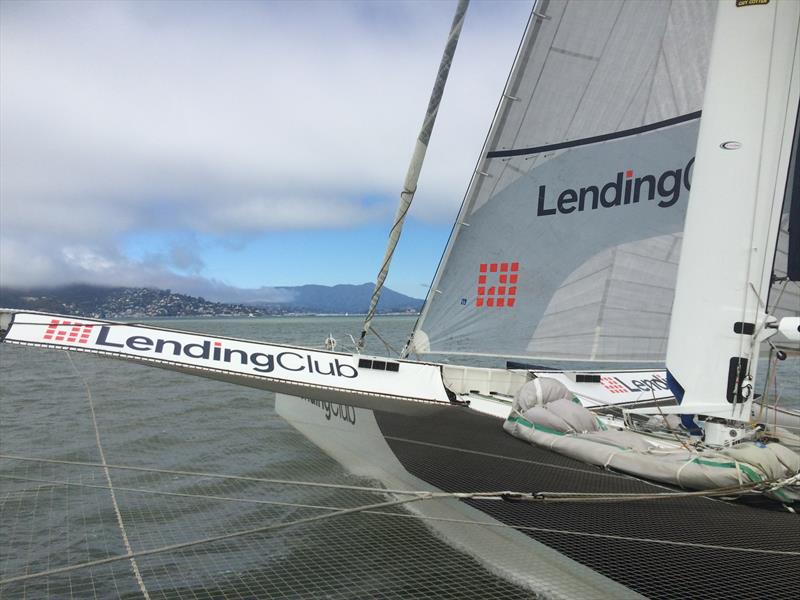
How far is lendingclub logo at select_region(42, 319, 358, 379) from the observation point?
4438 millimetres

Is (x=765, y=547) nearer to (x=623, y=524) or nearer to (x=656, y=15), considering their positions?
(x=623, y=524)

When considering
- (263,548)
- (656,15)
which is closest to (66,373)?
(263,548)

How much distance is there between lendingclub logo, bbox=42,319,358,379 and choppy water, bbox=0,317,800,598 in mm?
861

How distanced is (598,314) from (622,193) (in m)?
1.31

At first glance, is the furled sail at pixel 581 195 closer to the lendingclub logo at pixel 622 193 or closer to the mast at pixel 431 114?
the lendingclub logo at pixel 622 193

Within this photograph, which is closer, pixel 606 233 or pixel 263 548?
pixel 263 548

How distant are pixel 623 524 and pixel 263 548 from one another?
2.79 metres

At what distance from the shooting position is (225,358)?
4566 mm

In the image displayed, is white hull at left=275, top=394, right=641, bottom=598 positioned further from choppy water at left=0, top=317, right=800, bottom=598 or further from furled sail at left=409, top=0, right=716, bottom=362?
furled sail at left=409, top=0, right=716, bottom=362

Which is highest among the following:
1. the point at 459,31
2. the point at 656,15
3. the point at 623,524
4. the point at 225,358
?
the point at 656,15

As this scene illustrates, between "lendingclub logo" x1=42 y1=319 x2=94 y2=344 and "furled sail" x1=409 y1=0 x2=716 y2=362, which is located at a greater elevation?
"furled sail" x1=409 y1=0 x2=716 y2=362

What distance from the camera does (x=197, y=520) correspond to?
543 cm

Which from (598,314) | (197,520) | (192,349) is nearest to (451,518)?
(197,520)

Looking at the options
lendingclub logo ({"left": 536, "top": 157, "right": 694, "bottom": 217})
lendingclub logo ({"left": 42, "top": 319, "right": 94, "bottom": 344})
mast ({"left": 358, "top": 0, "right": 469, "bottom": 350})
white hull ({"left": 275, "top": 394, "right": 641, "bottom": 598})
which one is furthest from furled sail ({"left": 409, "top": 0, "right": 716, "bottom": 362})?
lendingclub logo ({"left": 42, "top": 319, "right": 94, "bottom": 344})
